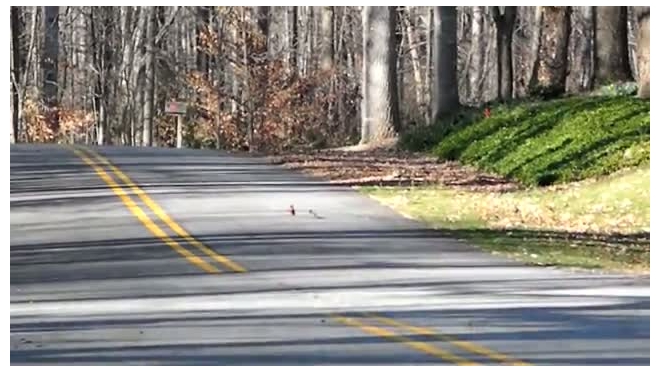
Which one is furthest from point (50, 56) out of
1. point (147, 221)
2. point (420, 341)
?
point (420, 341)

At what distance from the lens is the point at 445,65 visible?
37.2 m

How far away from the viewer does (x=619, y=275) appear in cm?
1694

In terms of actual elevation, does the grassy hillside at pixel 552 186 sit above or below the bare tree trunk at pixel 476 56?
below

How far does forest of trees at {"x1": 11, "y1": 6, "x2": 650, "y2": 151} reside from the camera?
38062 mm

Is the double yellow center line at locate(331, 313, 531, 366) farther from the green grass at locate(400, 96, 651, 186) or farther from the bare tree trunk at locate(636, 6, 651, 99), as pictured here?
the bare tree trunk at locate(636, 6, 651, 99)

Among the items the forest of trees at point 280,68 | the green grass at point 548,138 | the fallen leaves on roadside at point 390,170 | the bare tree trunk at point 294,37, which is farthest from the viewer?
the bare tree trunk at point 294,37

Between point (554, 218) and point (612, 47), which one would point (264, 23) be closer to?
point (612, 47)

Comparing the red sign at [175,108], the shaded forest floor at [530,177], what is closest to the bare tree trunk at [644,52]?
the shaded forest floor at [530,177]

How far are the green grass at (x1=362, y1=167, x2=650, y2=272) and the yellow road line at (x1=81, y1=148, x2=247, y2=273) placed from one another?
3632mm

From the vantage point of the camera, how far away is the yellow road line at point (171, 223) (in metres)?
17.9

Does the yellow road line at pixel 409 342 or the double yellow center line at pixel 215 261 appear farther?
the double yellow center line at pixel 215 261

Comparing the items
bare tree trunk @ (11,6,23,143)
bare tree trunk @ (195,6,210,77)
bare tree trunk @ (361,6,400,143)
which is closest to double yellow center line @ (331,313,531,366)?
bare tree trunk @ (361,6,400,143)

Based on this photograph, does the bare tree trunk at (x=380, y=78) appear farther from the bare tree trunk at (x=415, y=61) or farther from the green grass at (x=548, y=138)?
the bare tree trunk at (x=415, y=61)

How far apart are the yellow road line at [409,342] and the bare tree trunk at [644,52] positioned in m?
18.2
